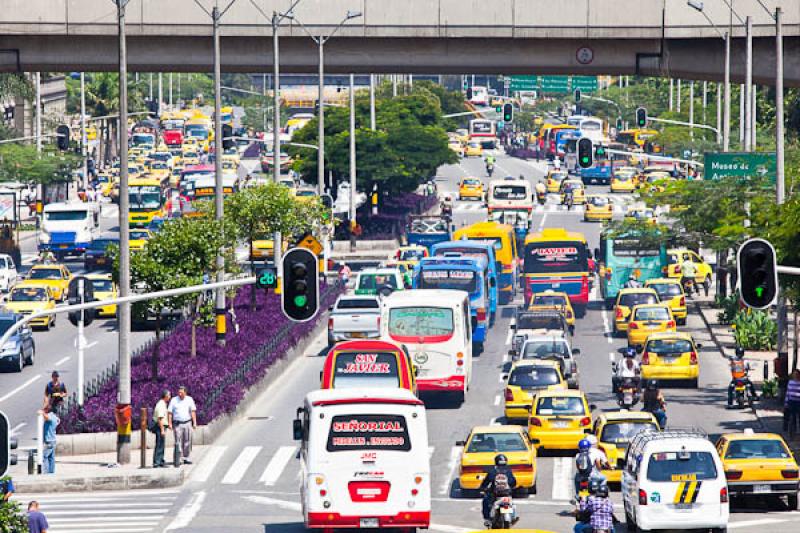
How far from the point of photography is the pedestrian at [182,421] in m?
41.1

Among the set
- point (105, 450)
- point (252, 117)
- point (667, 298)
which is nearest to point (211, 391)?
point (105, 450)

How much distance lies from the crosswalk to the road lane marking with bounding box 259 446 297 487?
2.10m

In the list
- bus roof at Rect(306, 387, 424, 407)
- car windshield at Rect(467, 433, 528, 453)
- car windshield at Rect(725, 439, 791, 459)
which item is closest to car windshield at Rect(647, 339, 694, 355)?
car windshield at Rect(467, 433, 528, 453)

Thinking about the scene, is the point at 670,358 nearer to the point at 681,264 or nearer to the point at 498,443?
the point at 498,443

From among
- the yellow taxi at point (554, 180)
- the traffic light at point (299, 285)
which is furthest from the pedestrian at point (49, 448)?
the yellow taxi at point (554, 180)

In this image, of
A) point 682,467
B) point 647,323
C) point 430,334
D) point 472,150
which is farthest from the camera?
point 472,150

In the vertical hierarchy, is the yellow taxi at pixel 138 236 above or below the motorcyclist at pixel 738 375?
above

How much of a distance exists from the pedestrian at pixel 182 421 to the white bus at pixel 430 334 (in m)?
7.87

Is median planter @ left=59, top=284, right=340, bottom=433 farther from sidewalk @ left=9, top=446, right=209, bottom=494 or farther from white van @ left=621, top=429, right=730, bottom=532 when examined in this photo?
white van @ left=621, top=429, right=730, bottom=532

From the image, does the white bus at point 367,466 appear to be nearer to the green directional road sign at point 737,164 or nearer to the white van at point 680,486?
the white van at point 680,486

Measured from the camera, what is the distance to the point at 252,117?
193875 millimetres

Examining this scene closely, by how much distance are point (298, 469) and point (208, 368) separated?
8077 mm

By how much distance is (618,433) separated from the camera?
Answer: 3897 cm

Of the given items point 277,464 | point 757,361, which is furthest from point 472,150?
point 277,464
